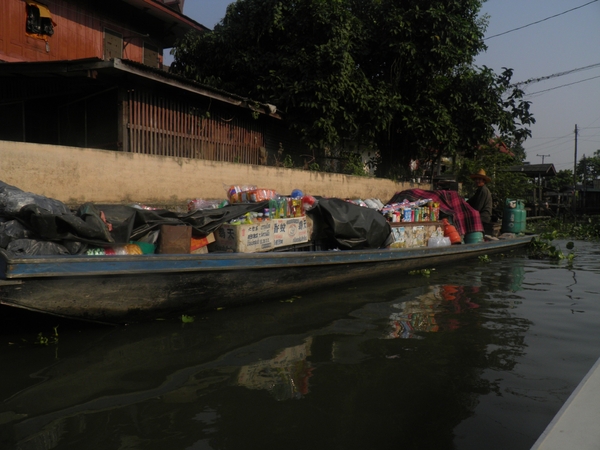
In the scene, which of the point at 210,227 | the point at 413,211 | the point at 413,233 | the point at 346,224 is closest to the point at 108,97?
the point at 210,227

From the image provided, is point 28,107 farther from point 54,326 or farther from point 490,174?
point 490,174

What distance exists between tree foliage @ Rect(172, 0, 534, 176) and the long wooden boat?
579 centimetres

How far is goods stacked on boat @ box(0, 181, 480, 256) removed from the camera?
151 inches

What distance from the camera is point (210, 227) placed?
199 inches

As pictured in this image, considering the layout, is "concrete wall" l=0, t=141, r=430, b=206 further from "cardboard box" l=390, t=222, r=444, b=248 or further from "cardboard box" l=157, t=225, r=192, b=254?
"cardboard box" l=390, t=222, r=444, b=248

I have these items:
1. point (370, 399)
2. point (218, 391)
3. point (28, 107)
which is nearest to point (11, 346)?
point (218, 391)

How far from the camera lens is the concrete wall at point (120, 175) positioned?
5.52 metres

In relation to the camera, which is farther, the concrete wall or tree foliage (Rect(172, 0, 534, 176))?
tree foliage (Rect(172, 0, 534, 176))

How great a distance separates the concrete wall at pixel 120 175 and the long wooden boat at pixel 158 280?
2449 millimetres

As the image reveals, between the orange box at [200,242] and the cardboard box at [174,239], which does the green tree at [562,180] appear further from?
the cardboard box at [174,239]

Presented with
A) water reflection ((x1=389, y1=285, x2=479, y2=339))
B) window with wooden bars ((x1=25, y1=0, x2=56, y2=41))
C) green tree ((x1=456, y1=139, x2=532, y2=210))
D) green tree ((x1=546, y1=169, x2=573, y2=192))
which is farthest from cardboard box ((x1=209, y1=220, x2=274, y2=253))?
green tree ((x1=546, y1=169, x2=573, y2=192))

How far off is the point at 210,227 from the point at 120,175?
7.10 feet

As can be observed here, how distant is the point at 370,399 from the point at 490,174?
13.4 m

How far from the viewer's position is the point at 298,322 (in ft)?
14.9
